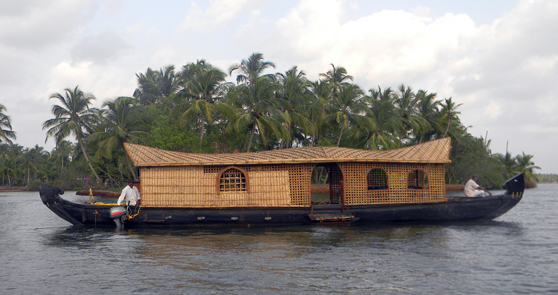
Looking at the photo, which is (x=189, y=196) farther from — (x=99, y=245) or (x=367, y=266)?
(x=367, y=266)

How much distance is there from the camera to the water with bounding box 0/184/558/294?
6.62m

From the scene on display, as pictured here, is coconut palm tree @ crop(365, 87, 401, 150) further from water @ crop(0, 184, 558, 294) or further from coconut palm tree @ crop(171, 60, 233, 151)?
water @ crop(0, 184, 558, 294)

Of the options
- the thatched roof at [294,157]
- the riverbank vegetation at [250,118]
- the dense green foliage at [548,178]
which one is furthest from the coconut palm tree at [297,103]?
the dense green foliage at [548,178]

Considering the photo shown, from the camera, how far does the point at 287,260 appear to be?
8.18m

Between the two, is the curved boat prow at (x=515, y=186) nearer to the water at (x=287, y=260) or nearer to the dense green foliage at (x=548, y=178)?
the water at (x=287, y=260)

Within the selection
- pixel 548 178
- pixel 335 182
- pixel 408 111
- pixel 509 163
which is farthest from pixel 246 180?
pixel 548 178

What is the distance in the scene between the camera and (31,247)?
1026 cm

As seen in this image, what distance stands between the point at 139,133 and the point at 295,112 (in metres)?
10.3

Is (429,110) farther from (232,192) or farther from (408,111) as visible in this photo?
(232,192)

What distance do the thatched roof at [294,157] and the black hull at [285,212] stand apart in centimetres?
135

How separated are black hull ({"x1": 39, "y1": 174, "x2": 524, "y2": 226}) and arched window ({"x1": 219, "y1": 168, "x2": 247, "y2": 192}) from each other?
564 millimetres

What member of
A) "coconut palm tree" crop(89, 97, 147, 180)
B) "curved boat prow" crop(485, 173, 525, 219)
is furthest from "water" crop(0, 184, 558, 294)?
"coconut palm tree" crop(89, 97, 147, 180)

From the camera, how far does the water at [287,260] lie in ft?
21.7

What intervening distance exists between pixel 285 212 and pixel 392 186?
3214 mm
